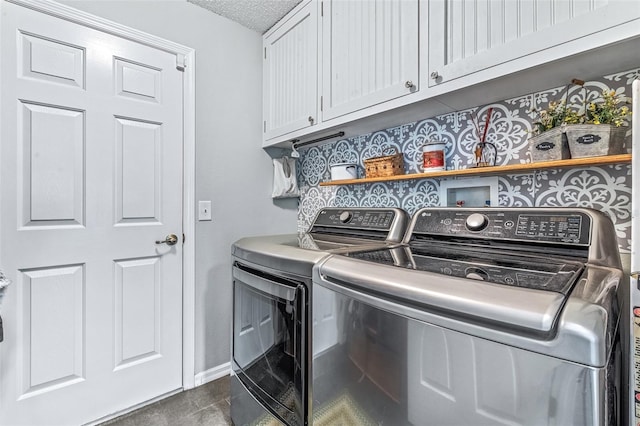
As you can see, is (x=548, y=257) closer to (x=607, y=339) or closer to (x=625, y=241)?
(x=625, y=241)

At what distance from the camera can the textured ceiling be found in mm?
1889

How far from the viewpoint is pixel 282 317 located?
1.17 m

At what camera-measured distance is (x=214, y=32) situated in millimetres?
2025

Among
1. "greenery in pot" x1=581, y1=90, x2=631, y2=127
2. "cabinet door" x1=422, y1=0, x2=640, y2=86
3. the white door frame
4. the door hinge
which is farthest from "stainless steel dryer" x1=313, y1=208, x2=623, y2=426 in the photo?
the door hinge

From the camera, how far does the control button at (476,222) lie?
1.15m

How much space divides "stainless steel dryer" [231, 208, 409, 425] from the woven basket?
207 mm

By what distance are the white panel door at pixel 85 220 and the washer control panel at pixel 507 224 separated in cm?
146

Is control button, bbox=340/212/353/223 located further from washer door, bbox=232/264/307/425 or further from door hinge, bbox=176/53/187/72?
door hinge, bbox=176/53/187/72

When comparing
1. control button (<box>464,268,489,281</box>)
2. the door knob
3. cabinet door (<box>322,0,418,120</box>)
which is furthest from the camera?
the door knob

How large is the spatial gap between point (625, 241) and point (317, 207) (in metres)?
1.61

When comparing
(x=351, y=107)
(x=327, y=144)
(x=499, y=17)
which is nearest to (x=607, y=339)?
(x=499, y=17)

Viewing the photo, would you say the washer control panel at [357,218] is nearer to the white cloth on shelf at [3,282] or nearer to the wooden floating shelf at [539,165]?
the wooden floating shelf at [539,165]

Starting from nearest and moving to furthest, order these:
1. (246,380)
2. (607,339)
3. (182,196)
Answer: (607,339) → (246,380) → (182,196)

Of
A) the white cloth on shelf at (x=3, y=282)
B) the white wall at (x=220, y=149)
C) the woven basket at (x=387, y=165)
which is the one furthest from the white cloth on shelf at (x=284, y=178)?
the white cloth on shelf at (x=3, y=282)
